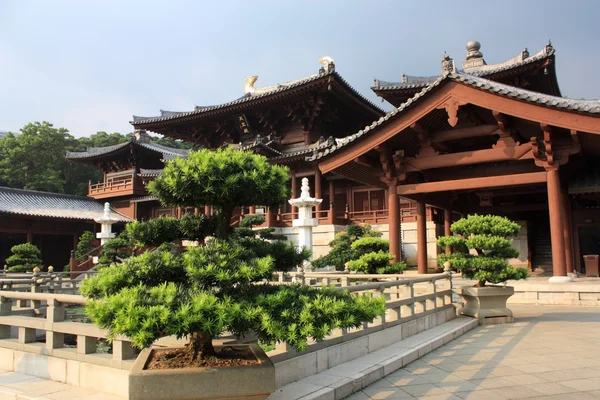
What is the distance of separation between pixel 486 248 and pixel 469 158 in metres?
3.96

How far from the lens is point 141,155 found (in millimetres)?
36656

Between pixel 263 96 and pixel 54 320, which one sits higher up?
pixel 263 96

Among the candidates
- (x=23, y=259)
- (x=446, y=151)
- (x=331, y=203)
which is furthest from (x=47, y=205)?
(x=446, y=151)

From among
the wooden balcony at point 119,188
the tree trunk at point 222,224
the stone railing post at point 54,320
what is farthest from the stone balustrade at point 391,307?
the wooden balcony at point 119,188

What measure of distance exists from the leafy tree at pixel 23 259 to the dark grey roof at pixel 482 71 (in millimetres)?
19965

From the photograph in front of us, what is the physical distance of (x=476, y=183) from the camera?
43.0ft

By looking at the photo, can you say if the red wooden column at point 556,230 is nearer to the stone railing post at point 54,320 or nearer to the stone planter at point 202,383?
the stone planter at point 202,383

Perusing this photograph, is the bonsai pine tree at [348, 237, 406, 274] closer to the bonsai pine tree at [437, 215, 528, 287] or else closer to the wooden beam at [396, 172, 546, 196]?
the bonsai pine tree at [437, 215, 528, 287]

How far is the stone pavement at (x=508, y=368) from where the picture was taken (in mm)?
5250

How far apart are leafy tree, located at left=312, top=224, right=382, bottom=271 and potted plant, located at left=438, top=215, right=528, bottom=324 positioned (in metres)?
4.16

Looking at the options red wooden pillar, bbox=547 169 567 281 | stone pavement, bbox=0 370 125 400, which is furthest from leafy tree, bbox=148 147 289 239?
red wooden pillar, bbox=547 169 567 281

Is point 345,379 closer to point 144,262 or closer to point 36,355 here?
point 144,262

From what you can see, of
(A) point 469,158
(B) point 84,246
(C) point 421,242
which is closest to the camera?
(A) point 469,158

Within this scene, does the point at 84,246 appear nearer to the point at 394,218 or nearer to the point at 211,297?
the point at 394,218
